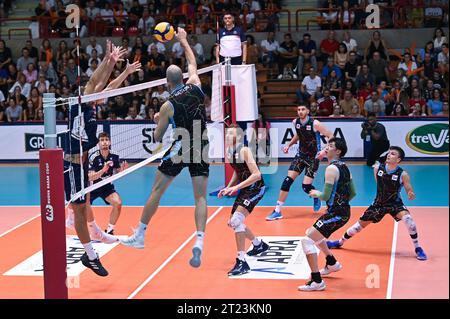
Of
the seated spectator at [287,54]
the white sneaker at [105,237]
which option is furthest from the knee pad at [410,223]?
the seated spectator at [287,54]

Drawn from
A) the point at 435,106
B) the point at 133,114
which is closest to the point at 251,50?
the point at 133,114

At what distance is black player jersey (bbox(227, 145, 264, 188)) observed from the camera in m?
11.0

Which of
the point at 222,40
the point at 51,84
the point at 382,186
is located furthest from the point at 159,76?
the point at 382,186

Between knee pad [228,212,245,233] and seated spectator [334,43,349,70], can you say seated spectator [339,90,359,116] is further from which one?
knee pad [228,212,245,233]

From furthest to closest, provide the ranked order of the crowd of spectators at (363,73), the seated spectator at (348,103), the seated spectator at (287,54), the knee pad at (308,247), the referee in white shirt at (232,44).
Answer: the seated spectator at (287,54) → the seated spectator at (348,103) → the crowd of spectators at (363,73) → the referee in white shirt at (232,44) → the knee pad at (308,247)

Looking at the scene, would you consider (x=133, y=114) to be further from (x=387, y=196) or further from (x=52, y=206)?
(x=52, y=206)

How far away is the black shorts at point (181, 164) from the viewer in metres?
9.50

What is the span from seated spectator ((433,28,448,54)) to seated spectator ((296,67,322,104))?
11.4ft

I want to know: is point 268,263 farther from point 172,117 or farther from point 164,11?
point 164,11

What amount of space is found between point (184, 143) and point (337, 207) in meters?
2.36

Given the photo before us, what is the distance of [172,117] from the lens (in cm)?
939

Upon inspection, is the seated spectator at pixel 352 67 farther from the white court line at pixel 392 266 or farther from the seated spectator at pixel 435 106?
the white court line at pixel 392 266

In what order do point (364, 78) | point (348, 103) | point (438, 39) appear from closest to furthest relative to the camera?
1. point (348, 103)
2. point (364, 78)
3. point (438, 39)

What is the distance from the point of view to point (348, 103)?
69.3 feet
